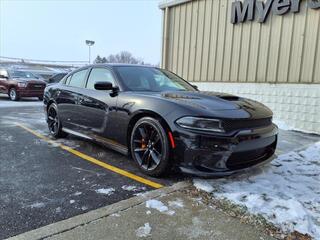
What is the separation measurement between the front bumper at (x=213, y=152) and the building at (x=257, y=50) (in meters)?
5.07

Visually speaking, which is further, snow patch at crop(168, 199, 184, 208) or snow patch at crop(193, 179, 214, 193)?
snow patch at crop(193, 179, 214, 193)

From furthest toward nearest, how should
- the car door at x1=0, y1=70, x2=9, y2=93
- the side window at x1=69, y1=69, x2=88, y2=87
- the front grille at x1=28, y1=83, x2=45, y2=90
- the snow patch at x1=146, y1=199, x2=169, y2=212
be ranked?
the car door at x1=0, y1=70, x2=9, y2=93 < the front grille at x1=28, y1=83, x2=45, y2=90 < the side window at x1=69, y1=69, x2=88, y2=87 < the snow patch at x1=146, y1=199, x2=169, y2=212

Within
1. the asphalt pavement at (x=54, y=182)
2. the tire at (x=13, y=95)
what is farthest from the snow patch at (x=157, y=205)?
the tire at (x=13, y=95)

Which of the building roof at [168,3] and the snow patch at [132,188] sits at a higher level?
the building roof at [168,3]

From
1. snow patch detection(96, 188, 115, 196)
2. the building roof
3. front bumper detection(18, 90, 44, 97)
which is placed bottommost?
snow patch detection(96, 188, 115, 196)

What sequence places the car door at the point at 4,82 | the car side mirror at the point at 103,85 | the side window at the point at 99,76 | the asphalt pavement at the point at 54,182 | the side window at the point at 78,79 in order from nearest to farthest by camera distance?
the asphalt pavement at the point at 54,182 < the car side mirror at the point at 103,85 < the side window at the point at 99,76 < the side window at the point at 78,79 < the car door at the point at 4,82

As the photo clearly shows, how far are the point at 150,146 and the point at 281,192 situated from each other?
64.0 inches

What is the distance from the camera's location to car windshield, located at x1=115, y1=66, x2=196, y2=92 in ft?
15.6

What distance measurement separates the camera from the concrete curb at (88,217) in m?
2.64

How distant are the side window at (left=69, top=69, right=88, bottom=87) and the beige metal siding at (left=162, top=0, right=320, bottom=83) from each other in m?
5.30

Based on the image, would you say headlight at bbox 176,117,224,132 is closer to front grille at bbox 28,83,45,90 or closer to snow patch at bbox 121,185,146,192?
snow patch at bbox 121,185,146,192

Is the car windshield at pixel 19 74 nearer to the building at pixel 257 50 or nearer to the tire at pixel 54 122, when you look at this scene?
the building at pixel 257 50

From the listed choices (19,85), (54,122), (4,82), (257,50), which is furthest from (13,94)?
(257,50)

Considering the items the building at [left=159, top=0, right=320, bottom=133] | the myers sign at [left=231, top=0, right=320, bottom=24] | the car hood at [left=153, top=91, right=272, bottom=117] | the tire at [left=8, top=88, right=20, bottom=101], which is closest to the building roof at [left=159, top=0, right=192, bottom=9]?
the building at [left=159, top=0, right=320, bottom=133]
